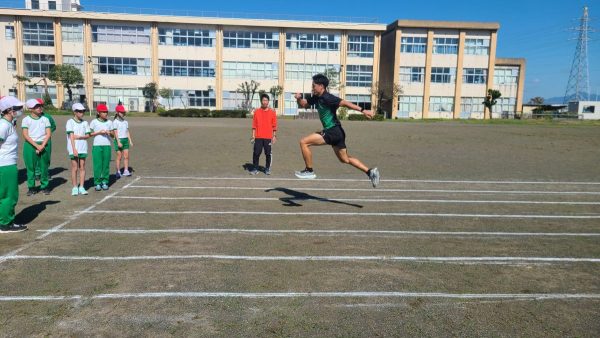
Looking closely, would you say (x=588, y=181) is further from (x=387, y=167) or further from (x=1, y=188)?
(x=1, y=188)

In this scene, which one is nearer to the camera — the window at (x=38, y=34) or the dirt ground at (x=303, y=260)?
the dirt ground at (x=303, y=260)

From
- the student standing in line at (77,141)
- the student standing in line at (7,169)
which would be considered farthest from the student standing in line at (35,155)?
the student standing in line at (7,169)

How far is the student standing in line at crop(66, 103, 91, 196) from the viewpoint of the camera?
927 cm

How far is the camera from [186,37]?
69.7 m

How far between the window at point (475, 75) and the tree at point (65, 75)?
2323 inches

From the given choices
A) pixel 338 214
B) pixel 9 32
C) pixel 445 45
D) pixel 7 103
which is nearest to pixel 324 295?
pixel 338 214

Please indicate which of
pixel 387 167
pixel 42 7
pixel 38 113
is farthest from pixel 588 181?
pixel 42 7

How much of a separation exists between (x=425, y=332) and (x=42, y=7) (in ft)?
289

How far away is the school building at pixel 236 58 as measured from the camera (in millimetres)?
67500

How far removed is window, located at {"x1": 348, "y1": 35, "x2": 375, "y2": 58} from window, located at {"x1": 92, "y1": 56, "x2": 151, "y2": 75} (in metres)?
31.9

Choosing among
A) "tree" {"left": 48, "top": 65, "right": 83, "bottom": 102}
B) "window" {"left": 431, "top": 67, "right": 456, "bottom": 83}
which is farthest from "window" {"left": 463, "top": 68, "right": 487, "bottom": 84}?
"tree" {"left": 48, "top": 65, "right": 83, "bottom": 102}

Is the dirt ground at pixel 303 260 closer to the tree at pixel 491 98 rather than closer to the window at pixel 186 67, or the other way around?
the window at pixel 186 67

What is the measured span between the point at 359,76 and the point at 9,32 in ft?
174

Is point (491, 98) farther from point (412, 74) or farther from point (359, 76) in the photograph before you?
point (359, 76)
